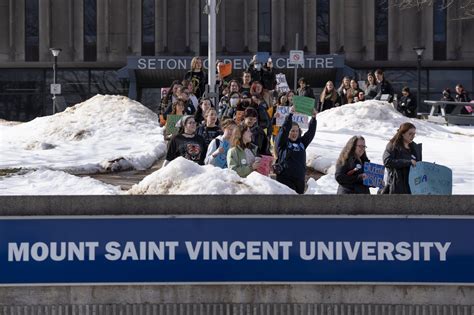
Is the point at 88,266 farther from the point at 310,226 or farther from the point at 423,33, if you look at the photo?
the point at 423,33

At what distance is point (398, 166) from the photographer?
988 centimetres

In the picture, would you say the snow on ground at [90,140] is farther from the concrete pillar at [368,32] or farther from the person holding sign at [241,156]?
the concrete pillar at [368,32]

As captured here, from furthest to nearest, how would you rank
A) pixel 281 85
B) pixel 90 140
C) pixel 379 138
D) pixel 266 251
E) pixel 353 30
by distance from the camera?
pixel 353 30, pixel 281 85, pixel 379 138, pixel 90 140, pixel 266 251

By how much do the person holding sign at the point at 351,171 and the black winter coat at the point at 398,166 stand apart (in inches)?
13.1

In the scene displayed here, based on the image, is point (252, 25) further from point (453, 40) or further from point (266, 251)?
point (266, 251)

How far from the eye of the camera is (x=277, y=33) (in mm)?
40625

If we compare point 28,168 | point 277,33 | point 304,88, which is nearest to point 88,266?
point 28,168

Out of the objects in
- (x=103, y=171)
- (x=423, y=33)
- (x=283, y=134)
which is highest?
(x=423, y=33)

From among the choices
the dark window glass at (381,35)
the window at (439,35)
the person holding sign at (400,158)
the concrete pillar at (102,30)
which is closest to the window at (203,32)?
the concrete pillar at (102,30)

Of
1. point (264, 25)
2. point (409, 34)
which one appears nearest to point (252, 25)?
point (264, 25)

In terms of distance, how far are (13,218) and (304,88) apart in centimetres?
1508

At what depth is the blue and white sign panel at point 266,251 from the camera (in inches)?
270

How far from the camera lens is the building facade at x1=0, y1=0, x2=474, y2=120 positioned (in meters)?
40.4

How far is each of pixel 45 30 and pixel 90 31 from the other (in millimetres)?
2077
